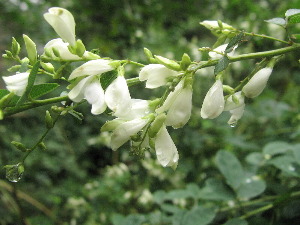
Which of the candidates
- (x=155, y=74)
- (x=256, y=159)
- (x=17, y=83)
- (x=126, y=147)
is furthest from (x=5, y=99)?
(x=126, y=147)

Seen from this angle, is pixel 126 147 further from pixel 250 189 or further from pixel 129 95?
pixel 129 95

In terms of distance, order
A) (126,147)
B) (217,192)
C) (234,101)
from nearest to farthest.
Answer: (234,101), (217,192), (126,147)

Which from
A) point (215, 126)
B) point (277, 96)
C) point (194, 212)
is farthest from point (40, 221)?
point (277, 96)

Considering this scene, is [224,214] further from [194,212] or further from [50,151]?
[50,151]

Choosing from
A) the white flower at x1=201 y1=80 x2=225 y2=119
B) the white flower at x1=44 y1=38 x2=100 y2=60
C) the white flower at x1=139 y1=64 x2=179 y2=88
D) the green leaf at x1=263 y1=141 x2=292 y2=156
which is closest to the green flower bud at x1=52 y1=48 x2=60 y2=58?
the white flower at x1=44 y1=38 x2=100 y2=60

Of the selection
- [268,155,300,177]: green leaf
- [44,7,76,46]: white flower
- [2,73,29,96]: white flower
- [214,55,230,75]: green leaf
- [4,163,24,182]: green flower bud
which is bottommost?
[268,155,300,177]: green leaf

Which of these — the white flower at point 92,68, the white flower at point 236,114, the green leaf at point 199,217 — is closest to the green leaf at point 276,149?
the green leaf at point 199,217

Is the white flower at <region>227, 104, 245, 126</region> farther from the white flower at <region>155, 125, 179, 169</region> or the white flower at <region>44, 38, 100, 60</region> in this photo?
the white flower at <region>44, 38, 100, 60</region>
